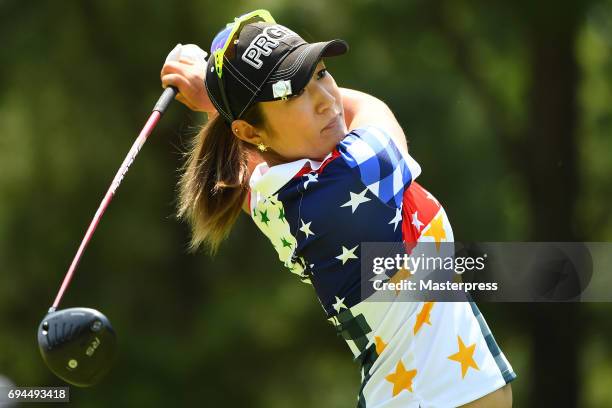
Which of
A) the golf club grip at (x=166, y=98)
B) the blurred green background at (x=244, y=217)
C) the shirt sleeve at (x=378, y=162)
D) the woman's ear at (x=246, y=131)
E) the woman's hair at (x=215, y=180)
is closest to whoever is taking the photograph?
A: the shirt sleeve at (x=378, y=162)

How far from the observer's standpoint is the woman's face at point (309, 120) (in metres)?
2.35

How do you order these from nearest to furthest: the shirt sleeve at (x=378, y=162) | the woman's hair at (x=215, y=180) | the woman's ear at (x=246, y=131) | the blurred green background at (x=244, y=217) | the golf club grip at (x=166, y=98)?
the shirt sleeve at (x=378, y=162) → the woman's ear at (x=246, y=131) → the woman's hair at (x=215, y=180) → the golf club grip at (x=166, y=98) → the blurred green background at (x=244, y=217)

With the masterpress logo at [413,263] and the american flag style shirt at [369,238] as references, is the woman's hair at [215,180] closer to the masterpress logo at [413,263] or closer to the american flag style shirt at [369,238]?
the american flag style shirt at [369,238]

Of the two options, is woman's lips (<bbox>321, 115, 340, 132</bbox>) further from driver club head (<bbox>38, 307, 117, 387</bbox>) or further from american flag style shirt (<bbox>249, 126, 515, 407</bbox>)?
driver club head (<bbox>38, 307, 117, 387</bbox>)

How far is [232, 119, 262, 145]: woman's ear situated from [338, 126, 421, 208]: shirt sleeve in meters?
0.20

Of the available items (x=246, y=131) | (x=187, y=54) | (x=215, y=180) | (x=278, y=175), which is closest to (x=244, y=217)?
(x=187, y=54)

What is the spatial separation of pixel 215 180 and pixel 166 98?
0.26 metres

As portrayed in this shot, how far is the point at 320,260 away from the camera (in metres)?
2.37

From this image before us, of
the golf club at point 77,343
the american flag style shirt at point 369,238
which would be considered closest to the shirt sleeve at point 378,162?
the american flag style shirt at point 369,238

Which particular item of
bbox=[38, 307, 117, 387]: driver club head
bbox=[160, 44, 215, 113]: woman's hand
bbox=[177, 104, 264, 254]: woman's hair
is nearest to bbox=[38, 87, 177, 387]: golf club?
bbox=[38, 307, 117, 387]: driver club head

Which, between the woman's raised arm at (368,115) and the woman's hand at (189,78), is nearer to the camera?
the woman's raised arm at (368,115)

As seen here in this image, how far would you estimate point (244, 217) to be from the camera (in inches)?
283

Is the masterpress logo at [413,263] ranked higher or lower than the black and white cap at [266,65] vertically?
lower

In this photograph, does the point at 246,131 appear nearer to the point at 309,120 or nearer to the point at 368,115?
the point at 309,120
